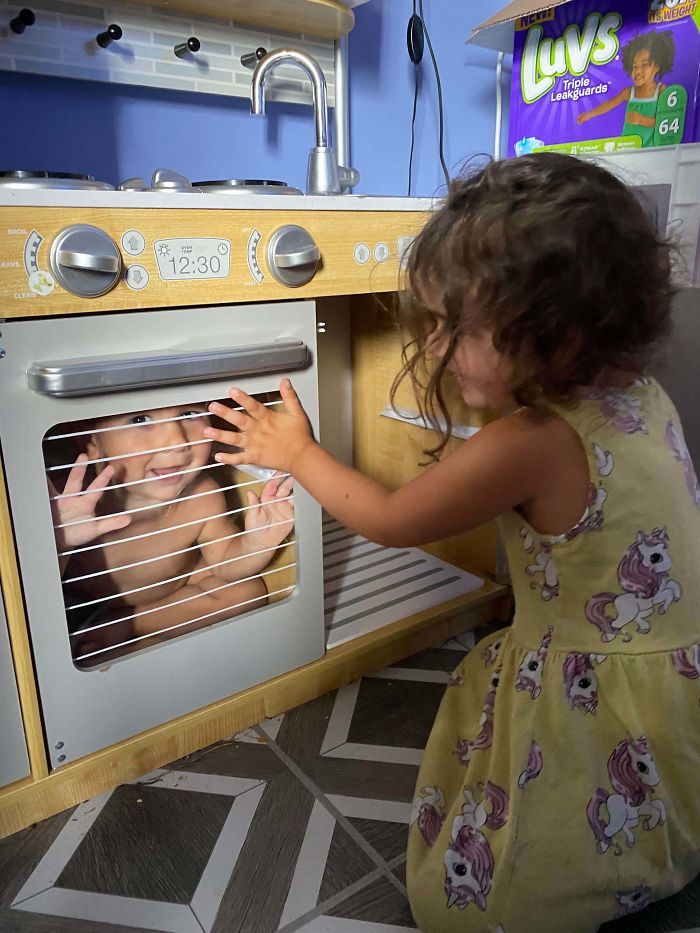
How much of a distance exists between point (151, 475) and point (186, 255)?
0.25 metres

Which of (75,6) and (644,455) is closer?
(644,455)

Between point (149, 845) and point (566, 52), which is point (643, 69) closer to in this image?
point (566, 52)

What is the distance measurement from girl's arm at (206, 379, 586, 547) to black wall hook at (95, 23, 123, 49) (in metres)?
0.66

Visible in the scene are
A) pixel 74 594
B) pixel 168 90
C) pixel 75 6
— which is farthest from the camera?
pixel 168 90

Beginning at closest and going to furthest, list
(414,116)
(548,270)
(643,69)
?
(548,270)
(643,69)
(414,116)

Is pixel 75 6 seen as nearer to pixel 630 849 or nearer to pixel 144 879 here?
pixel 144 879

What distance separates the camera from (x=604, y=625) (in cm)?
69

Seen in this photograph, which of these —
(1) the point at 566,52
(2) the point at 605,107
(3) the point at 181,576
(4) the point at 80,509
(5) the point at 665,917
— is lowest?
(5) the point at 665,917

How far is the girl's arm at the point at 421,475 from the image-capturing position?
65 cm

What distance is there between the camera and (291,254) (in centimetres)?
78

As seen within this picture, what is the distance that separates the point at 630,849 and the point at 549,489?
0.34 m

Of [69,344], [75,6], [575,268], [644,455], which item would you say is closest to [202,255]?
[69,344]

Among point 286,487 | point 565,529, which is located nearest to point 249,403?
point 286,487

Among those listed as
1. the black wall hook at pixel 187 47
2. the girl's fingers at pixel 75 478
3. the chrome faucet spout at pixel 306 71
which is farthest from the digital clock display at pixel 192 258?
the black wall hook at pixel 187 47
